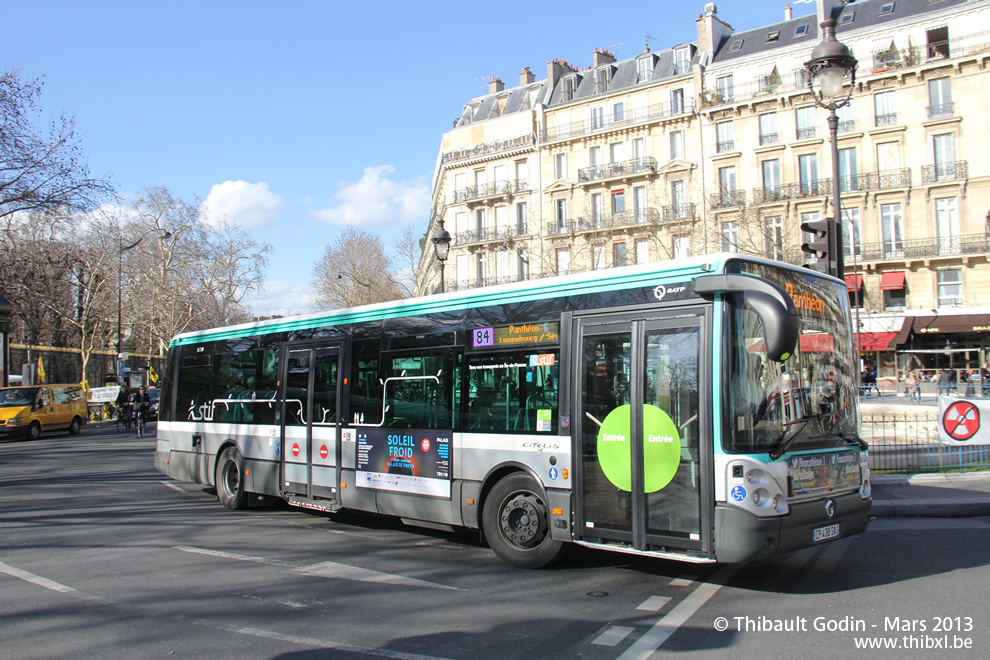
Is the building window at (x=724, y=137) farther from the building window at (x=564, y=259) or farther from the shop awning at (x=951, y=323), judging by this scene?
the shop awning at (x=951, y=323)

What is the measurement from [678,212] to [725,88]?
7857 mm

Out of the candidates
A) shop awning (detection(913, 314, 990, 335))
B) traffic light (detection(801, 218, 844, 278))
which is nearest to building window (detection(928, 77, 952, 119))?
shop awning (detection(913, 314, 990, 335))

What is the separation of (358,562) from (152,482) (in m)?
8.71

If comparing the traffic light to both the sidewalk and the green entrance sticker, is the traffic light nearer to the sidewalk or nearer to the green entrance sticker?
the sidewalk

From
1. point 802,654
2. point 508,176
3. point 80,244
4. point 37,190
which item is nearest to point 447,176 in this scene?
point 508,176

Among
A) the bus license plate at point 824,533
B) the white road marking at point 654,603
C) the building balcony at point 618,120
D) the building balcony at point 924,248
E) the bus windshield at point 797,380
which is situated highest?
the building balcony at point 618,120

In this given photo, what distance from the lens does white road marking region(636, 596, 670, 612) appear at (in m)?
5.89

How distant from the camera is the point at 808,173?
136 feet

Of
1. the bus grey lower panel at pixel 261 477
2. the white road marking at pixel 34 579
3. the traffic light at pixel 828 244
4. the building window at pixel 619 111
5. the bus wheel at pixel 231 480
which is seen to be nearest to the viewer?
the white road marking at pixel 34 579

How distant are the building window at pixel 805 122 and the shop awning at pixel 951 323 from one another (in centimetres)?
1144

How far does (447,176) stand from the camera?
5512 cm

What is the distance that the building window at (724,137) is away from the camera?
4362 cm

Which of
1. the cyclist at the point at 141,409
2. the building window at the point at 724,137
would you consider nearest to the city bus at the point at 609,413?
the cyclist at the point at 141,409

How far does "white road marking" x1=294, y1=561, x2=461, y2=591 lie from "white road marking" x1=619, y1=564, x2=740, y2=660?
6.31ft
